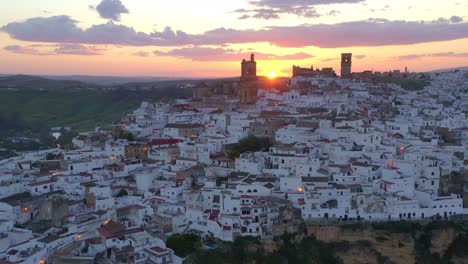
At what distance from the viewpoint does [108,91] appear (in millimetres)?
91188

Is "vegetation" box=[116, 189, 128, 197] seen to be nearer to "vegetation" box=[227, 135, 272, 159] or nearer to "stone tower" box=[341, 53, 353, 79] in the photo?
"vegetation" box=[227, 135, 272, 159]

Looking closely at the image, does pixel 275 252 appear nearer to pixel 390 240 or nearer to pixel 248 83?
pixel 390 240

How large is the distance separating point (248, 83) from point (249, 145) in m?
17.7

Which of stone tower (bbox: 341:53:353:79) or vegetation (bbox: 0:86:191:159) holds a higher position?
stone tower (bbox: 341:53:353:79)

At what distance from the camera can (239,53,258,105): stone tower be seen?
44.4 metres

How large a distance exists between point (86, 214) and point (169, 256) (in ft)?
18.2

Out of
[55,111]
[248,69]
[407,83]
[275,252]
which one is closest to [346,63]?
[407,83]

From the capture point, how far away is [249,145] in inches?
1182

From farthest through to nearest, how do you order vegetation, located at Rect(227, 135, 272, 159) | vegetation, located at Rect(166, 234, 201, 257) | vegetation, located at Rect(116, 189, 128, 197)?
1. vegetation, located at Rect(227, 135, 272, 159)
2. vegetation, located at Rect(116, 189, 128, 197)
3. vegetation, located at Rect(166, 234, 201, 257)

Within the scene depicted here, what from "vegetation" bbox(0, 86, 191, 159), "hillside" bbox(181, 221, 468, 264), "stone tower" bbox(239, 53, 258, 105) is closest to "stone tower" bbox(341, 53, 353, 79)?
"stone tower" bbox(239, 53, 258, 105)

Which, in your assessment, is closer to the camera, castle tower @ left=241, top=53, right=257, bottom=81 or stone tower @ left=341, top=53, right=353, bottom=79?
castle tower @ left=241, top=53, right=257, bottom=81

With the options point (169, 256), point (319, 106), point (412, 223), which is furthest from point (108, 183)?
point (319, 106)

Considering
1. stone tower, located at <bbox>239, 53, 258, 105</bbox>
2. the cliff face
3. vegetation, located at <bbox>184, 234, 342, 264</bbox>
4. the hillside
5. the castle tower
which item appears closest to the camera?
vegetation, located at <bbox>184, 234, 342, 264</bbox>

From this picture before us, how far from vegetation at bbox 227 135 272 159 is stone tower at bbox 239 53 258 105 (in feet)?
42.3
